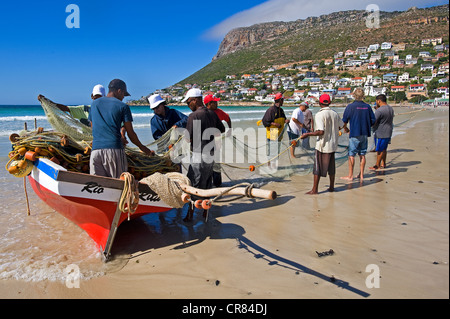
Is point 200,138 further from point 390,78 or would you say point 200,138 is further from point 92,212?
point 390,78

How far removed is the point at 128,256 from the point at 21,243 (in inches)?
65.5

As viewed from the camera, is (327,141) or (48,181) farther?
(327,141)

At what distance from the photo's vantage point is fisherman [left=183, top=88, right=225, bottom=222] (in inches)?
179

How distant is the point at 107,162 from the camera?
3.66 meters

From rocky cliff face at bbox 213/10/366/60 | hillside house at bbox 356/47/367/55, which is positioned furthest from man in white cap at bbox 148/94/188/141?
rocky cliff face at bbox 213/10/366/60

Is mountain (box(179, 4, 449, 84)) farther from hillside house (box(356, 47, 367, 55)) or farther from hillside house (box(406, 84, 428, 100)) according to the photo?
hillside house (box(406, 84, 428, 100))

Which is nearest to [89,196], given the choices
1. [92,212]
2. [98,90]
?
[92,212]

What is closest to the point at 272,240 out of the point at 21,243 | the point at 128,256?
the point at 128,256

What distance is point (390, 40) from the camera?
96.0m

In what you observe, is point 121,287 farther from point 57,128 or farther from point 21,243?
point 57,128

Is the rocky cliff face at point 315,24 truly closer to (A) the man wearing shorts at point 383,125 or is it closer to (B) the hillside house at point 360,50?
(B) the hillside house at point 360,50

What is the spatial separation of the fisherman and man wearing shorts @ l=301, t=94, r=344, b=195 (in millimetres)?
2038

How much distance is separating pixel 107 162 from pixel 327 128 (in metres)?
4.07

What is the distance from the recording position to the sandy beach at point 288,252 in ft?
9.37
